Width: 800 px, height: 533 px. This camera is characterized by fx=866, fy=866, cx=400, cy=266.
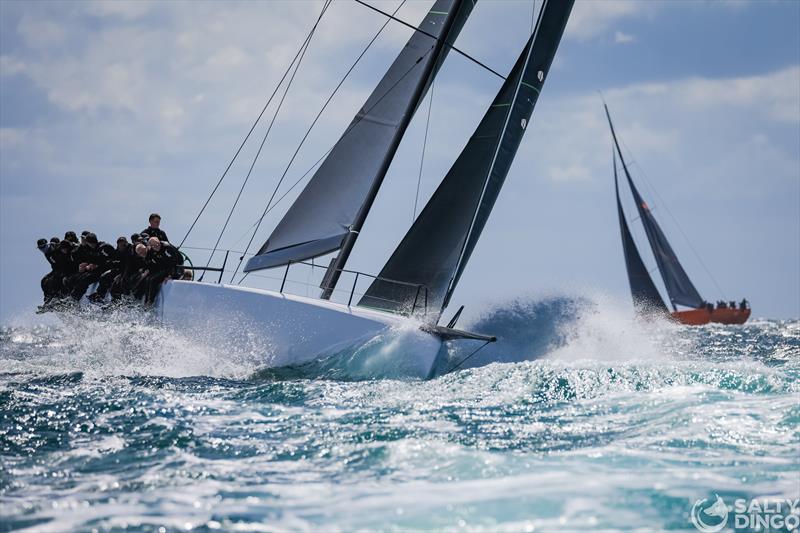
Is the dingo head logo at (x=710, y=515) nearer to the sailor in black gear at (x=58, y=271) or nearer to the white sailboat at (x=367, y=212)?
the white sailboat at (x=367, y=212)

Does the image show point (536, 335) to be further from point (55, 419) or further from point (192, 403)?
point (55, 419)

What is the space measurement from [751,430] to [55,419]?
5.02m

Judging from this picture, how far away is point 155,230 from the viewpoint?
1259 cm

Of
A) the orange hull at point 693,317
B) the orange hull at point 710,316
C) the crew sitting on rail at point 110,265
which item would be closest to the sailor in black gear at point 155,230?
the crew sitting on rail at point 110,265

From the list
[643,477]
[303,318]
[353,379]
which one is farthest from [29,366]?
[643,477]

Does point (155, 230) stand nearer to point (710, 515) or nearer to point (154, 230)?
point (154, 230)

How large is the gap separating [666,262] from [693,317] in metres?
8.67

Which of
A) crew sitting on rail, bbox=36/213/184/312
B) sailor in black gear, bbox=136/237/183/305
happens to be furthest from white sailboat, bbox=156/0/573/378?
crew sitting on rail, bbox=36/213/184/312

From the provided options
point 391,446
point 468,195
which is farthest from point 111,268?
point 391,446

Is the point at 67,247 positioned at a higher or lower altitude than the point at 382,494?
higher

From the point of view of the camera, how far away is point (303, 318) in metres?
9.26

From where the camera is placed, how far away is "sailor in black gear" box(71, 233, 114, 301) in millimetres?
13305

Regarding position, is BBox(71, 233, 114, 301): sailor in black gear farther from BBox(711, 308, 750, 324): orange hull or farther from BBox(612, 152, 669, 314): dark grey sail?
BBox(711, 308, 750, 324): orange hull

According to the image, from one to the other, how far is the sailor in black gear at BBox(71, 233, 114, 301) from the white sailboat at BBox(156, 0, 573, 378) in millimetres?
2627
